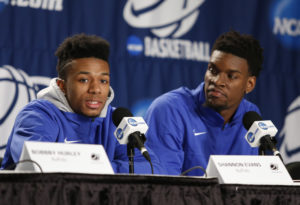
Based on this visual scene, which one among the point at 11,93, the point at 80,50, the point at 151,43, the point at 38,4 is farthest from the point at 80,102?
the point at 151,43

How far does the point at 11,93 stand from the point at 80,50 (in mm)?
1254

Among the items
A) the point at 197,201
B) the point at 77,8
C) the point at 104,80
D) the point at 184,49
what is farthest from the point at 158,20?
the point at 197,201

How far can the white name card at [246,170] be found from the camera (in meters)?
1.67

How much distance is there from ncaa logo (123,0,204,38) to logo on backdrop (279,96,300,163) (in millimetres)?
1153

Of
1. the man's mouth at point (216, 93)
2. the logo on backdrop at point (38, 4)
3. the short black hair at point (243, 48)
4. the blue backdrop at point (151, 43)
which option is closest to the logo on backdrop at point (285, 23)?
the blue backdrop at point (151, 43)

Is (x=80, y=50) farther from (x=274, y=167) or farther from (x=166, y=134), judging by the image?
(x=274, y=167)

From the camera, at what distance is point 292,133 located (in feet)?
14.2

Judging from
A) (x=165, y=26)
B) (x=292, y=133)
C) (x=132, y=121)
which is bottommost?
(x=292, y=133)

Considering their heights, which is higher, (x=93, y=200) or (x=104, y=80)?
(x=104, y=80)

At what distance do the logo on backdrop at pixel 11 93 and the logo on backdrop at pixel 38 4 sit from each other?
0.45 meters

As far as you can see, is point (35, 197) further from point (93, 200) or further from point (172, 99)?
point (172, 99)

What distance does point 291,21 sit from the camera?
4.36m

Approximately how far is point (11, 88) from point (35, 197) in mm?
2292

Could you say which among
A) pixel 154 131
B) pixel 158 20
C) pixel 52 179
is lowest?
pixel 154 131
